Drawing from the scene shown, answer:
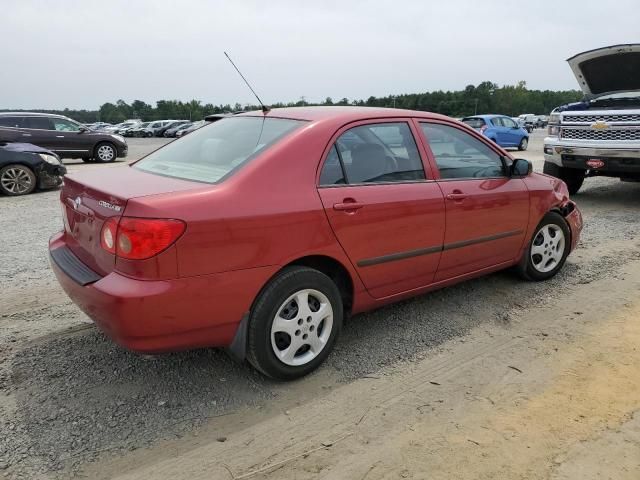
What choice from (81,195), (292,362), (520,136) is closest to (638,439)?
(292,362)

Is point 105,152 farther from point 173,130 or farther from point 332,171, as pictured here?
point 173,130

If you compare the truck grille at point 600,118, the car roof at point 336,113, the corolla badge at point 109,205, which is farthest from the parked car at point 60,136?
the corolla badge at point 109,205

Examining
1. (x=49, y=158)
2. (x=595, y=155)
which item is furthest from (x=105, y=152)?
(x=595, y=155)

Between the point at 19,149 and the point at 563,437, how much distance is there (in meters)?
10.2

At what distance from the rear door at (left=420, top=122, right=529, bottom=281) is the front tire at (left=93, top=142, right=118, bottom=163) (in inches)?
578

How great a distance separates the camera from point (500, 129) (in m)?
22.1

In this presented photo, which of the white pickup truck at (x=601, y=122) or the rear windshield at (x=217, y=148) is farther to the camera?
the white pickup truck at (x=601, y=122)

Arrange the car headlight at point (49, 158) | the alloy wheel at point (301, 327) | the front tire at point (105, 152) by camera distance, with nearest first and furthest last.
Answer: the alloy wheel at point (301, 327) < the car headlight at point (49, 158) < the front tire at point (105, 152)

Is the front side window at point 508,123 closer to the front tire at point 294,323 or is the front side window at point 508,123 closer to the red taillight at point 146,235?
the front tire at point 294,323

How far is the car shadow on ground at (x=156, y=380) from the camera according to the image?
8.50 ft

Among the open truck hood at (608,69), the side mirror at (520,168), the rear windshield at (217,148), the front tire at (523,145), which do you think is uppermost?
the open truck hood at (608,69)

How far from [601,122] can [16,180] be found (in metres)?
9.84

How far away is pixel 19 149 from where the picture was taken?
9.76 meters

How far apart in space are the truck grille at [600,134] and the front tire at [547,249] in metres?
3.94
